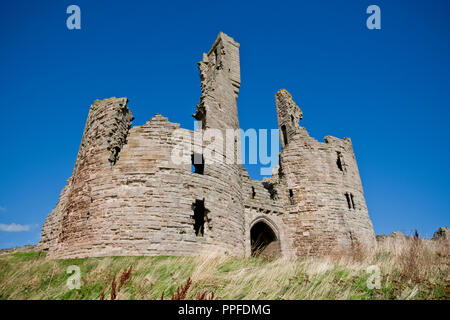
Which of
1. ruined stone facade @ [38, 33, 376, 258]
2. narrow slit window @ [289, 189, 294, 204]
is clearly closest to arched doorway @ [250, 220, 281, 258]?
ruined stone facade @ [38, 33, 376, 258]

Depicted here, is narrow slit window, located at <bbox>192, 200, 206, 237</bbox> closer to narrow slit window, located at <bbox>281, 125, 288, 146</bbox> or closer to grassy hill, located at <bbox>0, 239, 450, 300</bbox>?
grassy hill, located at <bbox>0, 239, 450, 300</bbox>

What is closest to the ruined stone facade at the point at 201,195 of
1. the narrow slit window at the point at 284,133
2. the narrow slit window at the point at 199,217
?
the narrow slit window at the point at 199,217

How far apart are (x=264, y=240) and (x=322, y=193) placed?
12.4 feet

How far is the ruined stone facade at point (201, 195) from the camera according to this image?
368 inches

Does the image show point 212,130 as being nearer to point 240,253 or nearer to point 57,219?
point 240,253

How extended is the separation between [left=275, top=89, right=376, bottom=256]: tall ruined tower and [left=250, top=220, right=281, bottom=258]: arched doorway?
1.01 m

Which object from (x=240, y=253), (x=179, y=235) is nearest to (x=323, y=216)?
(x=240, y=253)

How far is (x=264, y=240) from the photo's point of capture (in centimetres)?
1516

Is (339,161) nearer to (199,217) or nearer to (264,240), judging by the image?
(264,240)

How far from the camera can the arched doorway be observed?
565 inches

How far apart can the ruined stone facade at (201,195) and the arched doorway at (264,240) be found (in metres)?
0.05

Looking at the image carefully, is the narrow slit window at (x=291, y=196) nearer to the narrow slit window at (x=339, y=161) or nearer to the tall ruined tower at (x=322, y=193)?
the tall ruined tower at (x=322, y=193)

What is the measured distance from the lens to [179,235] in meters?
9.40
